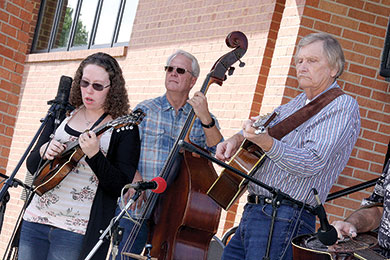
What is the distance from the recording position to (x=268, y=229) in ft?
10.5

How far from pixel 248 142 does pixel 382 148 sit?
257cm

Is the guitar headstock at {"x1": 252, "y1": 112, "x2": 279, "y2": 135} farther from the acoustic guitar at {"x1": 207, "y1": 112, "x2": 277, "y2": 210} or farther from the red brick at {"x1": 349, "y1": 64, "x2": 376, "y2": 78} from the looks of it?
the red brick at {"x1": 349, "y1": 64, "x2": 376, "y2": 78}

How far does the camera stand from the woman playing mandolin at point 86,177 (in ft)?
11.8

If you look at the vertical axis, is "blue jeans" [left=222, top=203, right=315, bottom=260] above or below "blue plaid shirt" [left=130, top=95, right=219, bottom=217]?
below

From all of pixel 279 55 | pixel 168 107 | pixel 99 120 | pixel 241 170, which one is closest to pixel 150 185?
pixel 241 170

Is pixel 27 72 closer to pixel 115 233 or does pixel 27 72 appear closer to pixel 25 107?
pixel 25 107

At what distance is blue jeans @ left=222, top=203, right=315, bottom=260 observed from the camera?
10.4 ft

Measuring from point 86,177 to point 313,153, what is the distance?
1.27 metres

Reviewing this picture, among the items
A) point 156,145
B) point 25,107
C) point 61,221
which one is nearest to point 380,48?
point 156,145

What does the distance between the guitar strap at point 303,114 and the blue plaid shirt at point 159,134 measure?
976 millimetres

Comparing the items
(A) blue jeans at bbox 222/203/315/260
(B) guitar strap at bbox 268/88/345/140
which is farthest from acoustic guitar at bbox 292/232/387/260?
(B) guitar strap at bbox 268/88/345/140

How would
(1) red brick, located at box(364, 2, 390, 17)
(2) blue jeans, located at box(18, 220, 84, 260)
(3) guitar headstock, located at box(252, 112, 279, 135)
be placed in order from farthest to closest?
1. (1) red brick, located at box(364, 2, 390, 17)
2. (2) blue jeans, located at box(18, 220, 84, 260)
3. (3) guitar headstock, located at box(252, 112, 279, 135)

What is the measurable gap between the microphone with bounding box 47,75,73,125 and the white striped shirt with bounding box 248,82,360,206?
1255mm

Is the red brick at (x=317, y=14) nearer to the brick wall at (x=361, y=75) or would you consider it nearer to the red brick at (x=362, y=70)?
the brick wall at (x=361, y=75)
